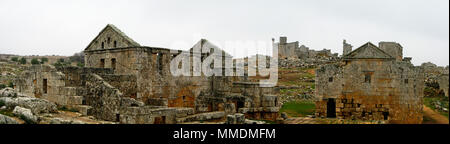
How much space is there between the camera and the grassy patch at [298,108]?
23.5m

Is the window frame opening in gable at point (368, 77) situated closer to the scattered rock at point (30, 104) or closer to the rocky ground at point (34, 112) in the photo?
the rocky ground at point (34, 112)

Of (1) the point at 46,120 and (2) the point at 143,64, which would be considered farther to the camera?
(2) the point at 143,64

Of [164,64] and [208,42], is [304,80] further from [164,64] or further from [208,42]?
[164,64]

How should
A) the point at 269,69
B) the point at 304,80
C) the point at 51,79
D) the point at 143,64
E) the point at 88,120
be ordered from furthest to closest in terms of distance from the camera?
the point at 269,69 → the point at 304,80 → the point at 143,64 → the point at 51,79 → the point at 88,120

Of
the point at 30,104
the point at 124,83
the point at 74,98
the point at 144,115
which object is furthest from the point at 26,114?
the point at 124,83

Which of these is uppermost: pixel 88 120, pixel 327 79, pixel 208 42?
pixel 208 42

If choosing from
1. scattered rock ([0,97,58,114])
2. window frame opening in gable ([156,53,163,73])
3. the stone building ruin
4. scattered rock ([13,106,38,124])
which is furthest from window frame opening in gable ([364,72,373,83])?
scattered rock ([13,106,38,124])

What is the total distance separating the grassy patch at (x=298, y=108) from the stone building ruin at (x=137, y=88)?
237 centimetres

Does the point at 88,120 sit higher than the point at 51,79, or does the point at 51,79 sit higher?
the point at 51,79

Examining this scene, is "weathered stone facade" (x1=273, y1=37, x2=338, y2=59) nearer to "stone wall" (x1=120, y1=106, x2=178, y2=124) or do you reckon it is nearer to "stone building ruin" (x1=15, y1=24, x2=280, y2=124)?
"stone building ruin" (x1=15, y1=24, x2=280, y2=124)

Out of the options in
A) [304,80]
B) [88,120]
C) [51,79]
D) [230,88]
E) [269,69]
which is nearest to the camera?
[88,120]
